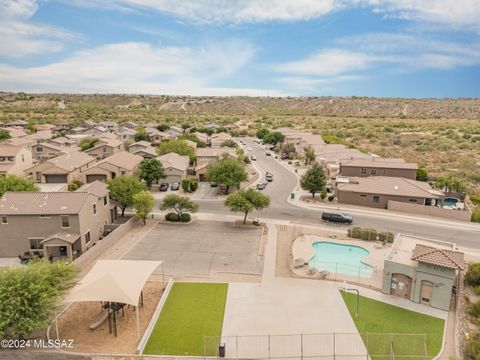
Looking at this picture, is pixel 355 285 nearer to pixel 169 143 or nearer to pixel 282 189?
pixel 282 189

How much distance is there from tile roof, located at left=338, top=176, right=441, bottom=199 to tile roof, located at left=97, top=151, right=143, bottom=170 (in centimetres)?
3592

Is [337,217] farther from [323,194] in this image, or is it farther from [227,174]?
[227,174]

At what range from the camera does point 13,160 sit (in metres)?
64.0

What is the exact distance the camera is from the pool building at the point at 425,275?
25672 mm

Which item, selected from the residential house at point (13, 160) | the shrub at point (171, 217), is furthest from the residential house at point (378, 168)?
the residential house at point (13, 160)

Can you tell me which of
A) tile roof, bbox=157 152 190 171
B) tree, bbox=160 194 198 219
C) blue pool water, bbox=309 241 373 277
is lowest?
blue pool water, bbox=309 241 373 277

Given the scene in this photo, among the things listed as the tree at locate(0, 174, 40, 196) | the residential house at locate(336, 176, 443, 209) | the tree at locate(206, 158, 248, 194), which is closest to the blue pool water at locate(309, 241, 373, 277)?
the residential house at locate(336, 176, 443, 209)

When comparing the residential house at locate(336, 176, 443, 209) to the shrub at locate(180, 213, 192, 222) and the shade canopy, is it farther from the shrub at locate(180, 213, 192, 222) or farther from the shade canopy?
the shade canopy

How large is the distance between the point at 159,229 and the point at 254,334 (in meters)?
22.6

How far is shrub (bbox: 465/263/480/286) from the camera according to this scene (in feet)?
96.0

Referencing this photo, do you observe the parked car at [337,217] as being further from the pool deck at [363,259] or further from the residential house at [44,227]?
the residential house at [44,227]

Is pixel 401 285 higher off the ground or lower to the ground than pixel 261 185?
higher

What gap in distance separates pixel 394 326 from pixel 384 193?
30935 mm

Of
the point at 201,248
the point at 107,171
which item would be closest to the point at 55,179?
the point at 107,171
